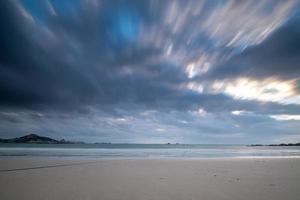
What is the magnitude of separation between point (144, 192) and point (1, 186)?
233 inches

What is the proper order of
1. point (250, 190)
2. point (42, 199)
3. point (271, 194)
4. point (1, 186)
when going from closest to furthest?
point (42, 199) < point (271, 194) < point (250, 190) < point (1, 186)

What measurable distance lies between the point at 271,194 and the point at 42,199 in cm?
742

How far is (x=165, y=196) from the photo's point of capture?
20.6 feet

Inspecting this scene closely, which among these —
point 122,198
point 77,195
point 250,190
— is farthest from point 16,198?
point 250,190

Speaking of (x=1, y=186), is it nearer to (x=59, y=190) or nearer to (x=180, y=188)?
(x=59, y=190)

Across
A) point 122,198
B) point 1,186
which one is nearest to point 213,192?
point 122,198

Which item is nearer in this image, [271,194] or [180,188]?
[271,194]

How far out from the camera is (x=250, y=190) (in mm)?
6965

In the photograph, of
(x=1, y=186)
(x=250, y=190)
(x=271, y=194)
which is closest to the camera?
(x=271, y=194)

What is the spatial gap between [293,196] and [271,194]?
63 centimetres

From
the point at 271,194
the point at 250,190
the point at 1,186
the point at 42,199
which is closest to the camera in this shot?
the point at 42,199

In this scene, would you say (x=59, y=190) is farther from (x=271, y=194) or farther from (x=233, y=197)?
(x=271, y=194)

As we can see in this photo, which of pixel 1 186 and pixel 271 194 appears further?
pixel 1 186

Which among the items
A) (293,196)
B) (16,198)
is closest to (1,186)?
(16,198)
